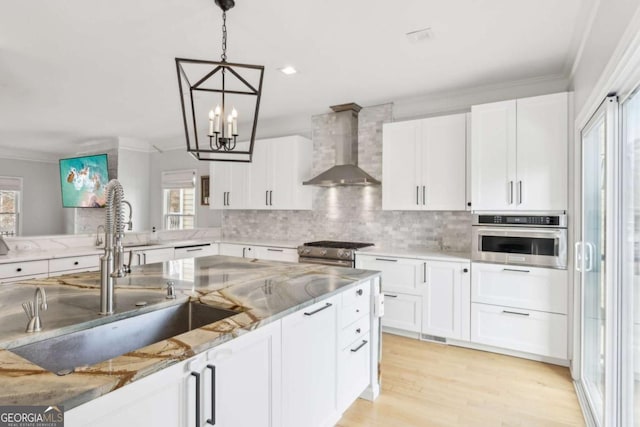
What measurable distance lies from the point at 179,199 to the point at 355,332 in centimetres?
554

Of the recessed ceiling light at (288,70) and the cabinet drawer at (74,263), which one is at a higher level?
the recessed ceiling light at (288,70)

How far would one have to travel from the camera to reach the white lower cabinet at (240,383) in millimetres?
1163

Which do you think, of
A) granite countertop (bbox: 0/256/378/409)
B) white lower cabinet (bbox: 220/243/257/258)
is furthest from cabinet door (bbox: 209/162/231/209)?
granite countertop (bbox: 0/256/378/409)

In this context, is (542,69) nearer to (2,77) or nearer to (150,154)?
(2,77)

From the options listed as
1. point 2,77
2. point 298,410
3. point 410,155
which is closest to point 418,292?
point 410,155

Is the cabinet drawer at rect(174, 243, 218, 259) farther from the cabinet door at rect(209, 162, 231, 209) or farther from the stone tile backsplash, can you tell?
the stone tile backsplash

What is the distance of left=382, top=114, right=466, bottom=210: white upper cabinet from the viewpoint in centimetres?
365

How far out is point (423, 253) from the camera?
3744mm

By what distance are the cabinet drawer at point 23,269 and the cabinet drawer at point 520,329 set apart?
4261 mm

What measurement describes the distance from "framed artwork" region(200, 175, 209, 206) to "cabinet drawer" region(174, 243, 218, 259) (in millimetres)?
1339

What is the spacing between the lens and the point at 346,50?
302 cm

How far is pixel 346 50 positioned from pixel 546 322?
2.91 m

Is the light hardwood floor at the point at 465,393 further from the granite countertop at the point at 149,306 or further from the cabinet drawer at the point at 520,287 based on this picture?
the granite countertop at the point at 149,306

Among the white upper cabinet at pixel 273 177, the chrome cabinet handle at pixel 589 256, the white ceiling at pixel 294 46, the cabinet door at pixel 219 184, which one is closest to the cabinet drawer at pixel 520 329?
the chrome cabinet handle at pixel 589 256
